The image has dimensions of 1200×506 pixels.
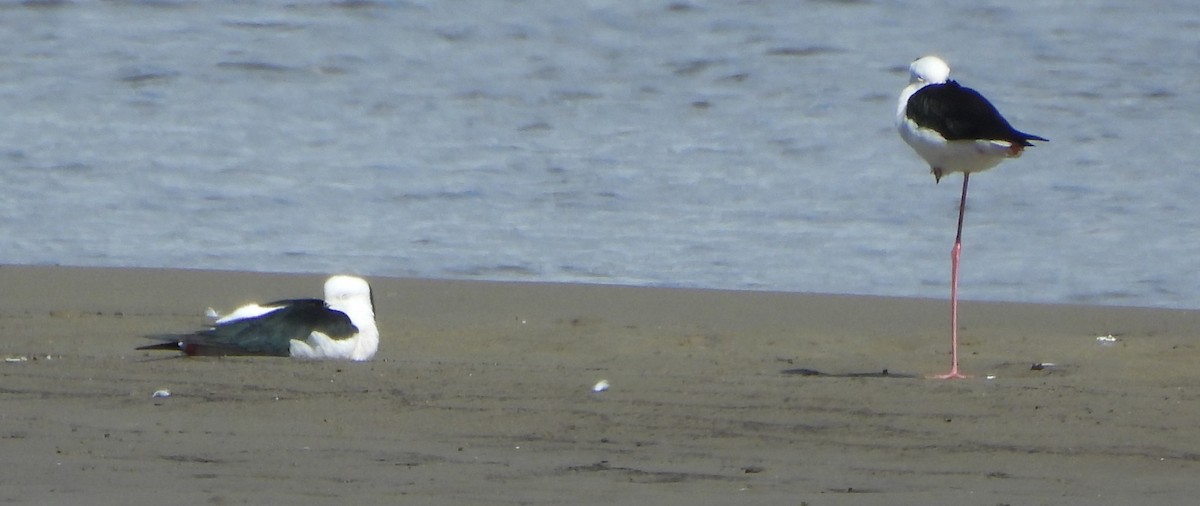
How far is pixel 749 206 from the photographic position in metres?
12.9

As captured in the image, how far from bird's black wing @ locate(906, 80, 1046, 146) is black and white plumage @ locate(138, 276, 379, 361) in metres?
2.45

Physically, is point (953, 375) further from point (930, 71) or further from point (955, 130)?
point (930, 71)

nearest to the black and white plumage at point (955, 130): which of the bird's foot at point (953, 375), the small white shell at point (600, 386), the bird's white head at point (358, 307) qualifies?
the bird's foot at point (953, 375)

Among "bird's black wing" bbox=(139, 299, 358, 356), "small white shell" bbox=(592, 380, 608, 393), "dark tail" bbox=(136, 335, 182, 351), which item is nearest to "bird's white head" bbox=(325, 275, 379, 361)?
"bird's black wing" bbox=(139, 299, 358, 356)

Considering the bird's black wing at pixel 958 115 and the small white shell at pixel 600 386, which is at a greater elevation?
the bird's black wing at pixel 958 115

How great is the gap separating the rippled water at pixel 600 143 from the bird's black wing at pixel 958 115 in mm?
2858

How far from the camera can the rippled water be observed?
37.4 feet

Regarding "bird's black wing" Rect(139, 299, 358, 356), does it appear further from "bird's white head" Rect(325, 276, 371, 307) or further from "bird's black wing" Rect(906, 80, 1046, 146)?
"bird's black wing" Rect(906, 80, 1046, 146)

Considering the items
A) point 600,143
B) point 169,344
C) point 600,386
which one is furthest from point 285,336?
point 600,143

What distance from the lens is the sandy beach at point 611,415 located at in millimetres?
5078

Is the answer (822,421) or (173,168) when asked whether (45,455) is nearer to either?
(822,421)

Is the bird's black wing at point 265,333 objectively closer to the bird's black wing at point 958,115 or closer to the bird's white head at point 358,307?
the bird's white head at point 358,307

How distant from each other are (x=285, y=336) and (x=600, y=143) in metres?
7.97

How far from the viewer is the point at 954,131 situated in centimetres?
746
